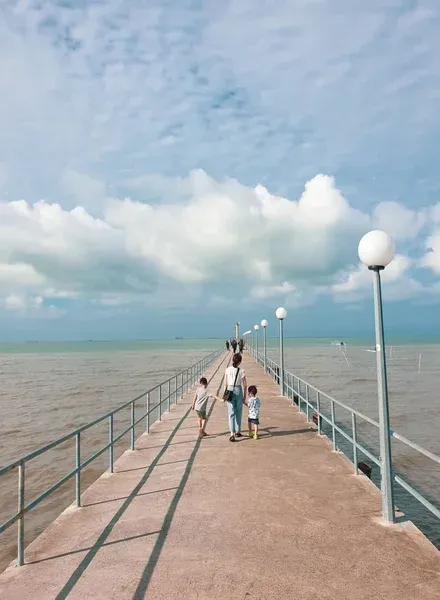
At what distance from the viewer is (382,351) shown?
513 centimetres

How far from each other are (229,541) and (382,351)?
266 cm

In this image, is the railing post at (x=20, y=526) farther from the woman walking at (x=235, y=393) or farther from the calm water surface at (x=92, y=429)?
the woman walking at (x=235, y=393)

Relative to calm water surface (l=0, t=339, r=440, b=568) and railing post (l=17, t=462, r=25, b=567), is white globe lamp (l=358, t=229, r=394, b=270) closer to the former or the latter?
railing post (l=17, t=462, r=25, b=567)

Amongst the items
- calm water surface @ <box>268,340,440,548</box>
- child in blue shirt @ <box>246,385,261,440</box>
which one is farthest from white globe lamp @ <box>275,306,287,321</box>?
child in blue shirt @ <box>246,385,261,440</box>

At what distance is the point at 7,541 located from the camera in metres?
8.03

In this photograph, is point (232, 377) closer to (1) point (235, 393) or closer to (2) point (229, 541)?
(1) point (235, 393)

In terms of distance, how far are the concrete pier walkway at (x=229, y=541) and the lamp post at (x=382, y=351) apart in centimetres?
36

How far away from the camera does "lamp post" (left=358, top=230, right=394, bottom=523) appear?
4.98 metres

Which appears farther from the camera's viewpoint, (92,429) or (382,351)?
(92,429)

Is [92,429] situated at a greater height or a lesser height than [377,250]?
lesser

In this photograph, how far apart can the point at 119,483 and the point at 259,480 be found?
81.8 inches

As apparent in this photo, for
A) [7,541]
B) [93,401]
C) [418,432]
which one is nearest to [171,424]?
[7,541]

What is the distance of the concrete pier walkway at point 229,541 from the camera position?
3.69 meters

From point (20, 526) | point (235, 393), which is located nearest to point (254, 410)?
point (235, 393)
